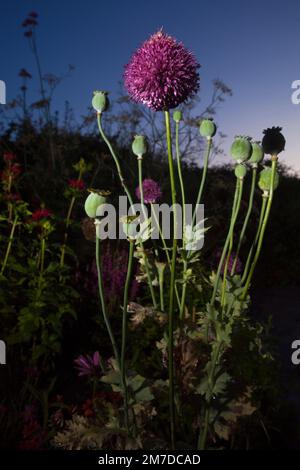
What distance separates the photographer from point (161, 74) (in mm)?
1594

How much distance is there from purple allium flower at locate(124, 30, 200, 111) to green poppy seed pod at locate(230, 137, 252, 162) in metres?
0.23

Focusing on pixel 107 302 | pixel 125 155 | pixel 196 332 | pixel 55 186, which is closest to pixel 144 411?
pixel 196 332

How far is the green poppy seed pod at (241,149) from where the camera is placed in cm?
165

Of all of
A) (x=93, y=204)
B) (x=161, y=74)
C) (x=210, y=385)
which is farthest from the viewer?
(x=210, y=385)

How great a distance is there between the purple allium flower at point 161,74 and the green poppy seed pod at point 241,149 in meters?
0.23

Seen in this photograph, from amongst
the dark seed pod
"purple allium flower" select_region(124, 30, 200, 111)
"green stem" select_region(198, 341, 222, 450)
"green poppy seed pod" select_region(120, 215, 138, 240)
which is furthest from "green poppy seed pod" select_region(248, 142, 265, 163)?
"green stem" select_region(198, 341, 222, 450)

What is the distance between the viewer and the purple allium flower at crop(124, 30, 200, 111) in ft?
5.17

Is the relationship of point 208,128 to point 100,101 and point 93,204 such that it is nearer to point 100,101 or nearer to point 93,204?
point 100,101

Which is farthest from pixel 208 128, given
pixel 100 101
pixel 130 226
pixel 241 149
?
pixel 130 226

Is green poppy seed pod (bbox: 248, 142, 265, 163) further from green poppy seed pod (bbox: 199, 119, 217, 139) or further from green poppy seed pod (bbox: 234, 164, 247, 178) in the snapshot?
green poppy seed pod (bbox: 199, 119, 217, 139)

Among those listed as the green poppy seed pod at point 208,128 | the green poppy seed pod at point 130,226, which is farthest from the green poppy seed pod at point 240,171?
the green poppy seed pod at point 130,226

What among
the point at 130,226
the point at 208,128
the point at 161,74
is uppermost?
the point at 161,74

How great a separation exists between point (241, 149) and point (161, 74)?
0.36m
